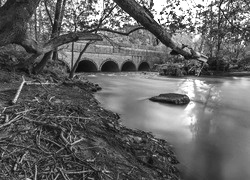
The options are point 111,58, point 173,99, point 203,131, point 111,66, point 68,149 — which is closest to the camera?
point 68,149

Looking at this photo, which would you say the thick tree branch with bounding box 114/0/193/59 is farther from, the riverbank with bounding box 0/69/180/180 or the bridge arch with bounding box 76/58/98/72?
the bridge arch with bounding box 76/58/98/72

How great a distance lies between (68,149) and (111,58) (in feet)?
78.4

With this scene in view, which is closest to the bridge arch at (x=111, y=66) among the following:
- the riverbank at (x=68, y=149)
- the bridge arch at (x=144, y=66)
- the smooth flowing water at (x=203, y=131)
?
the bridge arch at (x=144, y=66)

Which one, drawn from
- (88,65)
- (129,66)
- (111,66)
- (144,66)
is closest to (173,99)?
(88,65)

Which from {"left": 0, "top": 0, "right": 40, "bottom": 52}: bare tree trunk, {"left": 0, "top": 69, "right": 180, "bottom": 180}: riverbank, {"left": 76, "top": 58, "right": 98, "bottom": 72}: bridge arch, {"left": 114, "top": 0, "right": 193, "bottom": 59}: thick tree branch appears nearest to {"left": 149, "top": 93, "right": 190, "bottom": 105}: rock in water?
{"left": 0, "top": 69, "right": 180, "bottom": 180}: riverbank

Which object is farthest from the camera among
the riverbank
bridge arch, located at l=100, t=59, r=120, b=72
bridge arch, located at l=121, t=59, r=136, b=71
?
bridge arch, located at l=121, t=59, r=136, b=71

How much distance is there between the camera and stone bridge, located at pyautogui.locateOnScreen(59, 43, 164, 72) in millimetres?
21847

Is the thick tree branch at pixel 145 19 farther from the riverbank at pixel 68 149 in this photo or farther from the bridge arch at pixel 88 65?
the bridge arch at pixel 88 65

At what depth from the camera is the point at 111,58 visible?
1012 inches

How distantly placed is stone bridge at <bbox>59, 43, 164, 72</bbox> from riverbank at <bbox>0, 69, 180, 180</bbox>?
16453 mm

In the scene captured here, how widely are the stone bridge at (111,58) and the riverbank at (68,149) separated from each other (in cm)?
1645

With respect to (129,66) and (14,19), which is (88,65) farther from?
(14,19)

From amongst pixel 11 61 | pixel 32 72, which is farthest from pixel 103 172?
pixel 11 61

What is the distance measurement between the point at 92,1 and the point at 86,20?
3.17 feet
